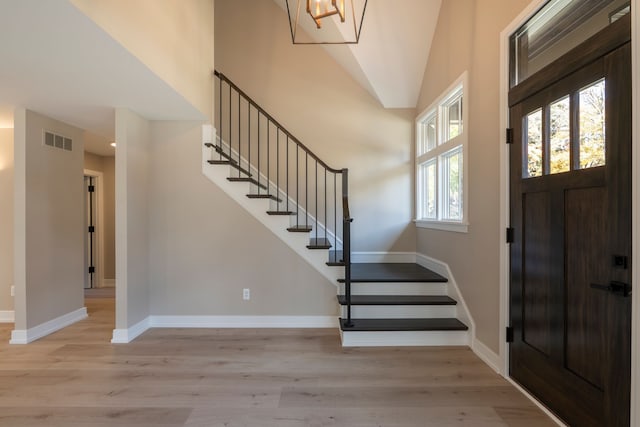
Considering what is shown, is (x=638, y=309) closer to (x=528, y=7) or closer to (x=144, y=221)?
(x=528, y=7)

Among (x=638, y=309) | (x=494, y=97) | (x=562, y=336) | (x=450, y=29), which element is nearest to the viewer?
(x=638, y=309)

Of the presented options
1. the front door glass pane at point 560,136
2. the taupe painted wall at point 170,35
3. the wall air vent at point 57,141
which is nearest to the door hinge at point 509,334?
the front door glass pane at point 560,136

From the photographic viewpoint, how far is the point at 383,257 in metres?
4.90

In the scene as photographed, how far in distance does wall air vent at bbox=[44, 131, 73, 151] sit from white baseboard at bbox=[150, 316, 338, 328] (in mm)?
2223

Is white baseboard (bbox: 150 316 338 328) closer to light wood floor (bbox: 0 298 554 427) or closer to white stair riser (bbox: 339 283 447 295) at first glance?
light wood floor (bbox: 0 298 554 427)

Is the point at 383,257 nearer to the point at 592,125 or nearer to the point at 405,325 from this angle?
the point at 405,325

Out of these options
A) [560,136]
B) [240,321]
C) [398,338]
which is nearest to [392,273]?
[398,338]

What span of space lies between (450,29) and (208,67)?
2.70 meters

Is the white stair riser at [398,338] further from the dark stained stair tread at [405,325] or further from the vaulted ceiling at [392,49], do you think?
the vaulted ceiling at [392,49]

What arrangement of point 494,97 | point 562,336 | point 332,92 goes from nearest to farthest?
point 562,336 < point 494,97 < point 332,92

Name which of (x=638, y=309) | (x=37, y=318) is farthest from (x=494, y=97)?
(x=37, y=318)

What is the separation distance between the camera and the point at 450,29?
3.56 metres

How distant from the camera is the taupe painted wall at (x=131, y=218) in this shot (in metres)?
3.38

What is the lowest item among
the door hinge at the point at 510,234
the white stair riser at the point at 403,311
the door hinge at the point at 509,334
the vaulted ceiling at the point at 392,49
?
the white stair riser at the point at 403,311
